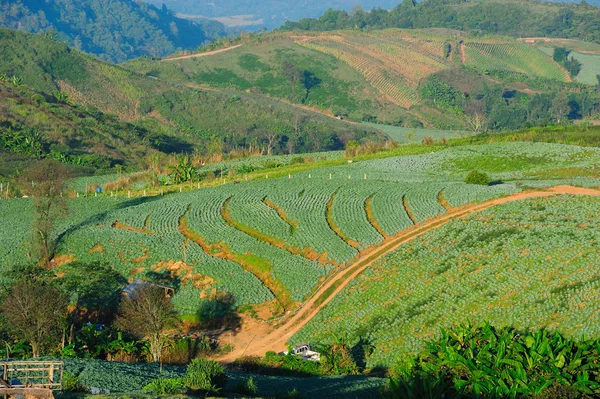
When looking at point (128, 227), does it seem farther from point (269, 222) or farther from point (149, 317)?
point (149, 317)

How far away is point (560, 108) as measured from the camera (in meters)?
152

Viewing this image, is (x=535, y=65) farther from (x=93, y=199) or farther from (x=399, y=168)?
(x=93, y=199)

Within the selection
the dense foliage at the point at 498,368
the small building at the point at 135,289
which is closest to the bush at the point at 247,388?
the dense foliage at the point at 498,368

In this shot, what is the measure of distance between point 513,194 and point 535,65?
467 feet

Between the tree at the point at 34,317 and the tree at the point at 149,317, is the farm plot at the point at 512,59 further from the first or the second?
the tree at the point at 34,317

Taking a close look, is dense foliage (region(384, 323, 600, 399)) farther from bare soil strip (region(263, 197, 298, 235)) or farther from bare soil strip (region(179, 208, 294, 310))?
bare soil strip (region(263, 197, 298, 235))

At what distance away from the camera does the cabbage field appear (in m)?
49.6

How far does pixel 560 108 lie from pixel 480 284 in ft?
387

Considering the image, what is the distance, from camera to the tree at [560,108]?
152 meters

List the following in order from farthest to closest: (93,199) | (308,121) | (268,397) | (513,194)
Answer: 1. (308,121)
2. (93,199)
3. (513,194)
4. (268,397)

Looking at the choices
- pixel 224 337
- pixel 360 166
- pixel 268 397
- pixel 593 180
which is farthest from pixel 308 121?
pixel 268 397

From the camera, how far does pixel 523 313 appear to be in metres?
38.8

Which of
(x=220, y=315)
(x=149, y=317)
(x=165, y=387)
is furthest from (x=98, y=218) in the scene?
(x=165, y=387)

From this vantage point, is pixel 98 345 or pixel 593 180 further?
pixel 593 180
